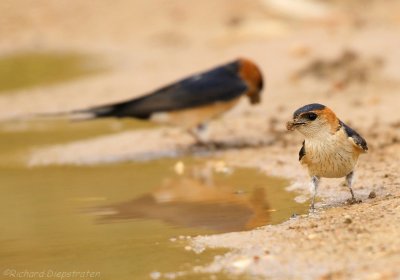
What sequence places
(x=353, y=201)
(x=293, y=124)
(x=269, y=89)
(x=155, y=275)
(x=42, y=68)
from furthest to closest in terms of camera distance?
(x=42, y=68) → (x=269, y=89) → (x=353, y=201) → (x=293, y=124) → (x=155, y=275)

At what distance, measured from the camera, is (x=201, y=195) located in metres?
6.82

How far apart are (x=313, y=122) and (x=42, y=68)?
462 inches

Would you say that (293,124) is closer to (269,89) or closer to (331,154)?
(331,154)

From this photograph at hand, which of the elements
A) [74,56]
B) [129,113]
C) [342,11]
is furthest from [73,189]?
[342,11]

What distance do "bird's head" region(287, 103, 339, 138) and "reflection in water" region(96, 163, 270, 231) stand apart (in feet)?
1.94

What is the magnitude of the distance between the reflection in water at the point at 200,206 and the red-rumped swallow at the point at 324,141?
48 centimetres

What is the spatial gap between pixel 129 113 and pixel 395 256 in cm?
511

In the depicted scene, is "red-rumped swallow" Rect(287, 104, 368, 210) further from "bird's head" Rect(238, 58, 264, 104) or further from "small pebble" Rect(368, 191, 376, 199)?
"bird's head" Rect(238, 58, 264, 104)

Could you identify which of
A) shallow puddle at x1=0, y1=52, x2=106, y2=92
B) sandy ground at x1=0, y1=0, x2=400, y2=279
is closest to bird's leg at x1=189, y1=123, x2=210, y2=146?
sandy ground at x1=0, y1=0, x2=400, y2=279

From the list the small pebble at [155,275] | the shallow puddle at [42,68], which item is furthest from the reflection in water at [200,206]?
the shallow puddle at [42,68]

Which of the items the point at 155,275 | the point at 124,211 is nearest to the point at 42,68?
the point at 124,211

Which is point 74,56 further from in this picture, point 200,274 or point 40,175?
point 200,274

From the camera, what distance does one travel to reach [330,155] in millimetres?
5418

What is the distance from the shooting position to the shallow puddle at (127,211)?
497cm
